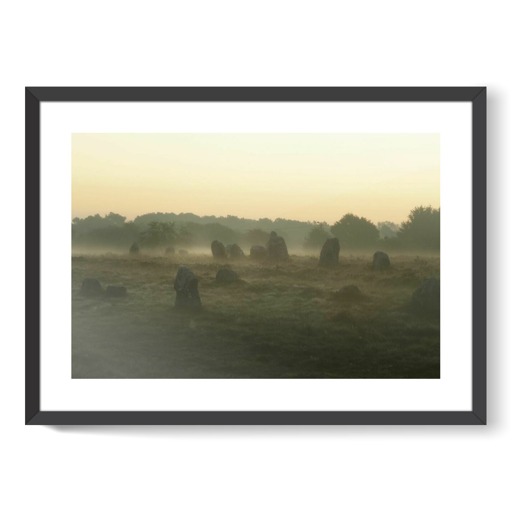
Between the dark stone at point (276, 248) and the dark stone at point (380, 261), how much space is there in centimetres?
31

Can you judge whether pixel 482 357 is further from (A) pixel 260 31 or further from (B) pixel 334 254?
(A) pixel 260 31

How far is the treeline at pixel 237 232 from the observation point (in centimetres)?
217

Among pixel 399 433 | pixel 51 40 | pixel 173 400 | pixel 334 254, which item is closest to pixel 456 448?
pixel 399 433

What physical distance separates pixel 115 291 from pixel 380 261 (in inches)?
36.3

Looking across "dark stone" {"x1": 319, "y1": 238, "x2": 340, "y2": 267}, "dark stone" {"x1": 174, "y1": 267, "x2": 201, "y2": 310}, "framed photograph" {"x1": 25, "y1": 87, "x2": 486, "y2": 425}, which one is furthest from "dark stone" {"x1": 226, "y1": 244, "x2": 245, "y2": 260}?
"dark stone" {"x1": 319, "y1": 238, "x2": 340, "y2": 267}

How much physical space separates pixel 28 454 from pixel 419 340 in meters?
1.42

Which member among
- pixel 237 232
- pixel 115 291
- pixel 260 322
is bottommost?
pixel 260 322

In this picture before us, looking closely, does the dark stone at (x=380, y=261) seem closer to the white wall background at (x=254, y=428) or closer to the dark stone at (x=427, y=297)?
the dark stone at (x=427, y=297)

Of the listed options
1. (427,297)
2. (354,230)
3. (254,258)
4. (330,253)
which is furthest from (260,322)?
(427,297)

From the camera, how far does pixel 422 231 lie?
218cm

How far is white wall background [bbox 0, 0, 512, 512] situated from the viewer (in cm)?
219

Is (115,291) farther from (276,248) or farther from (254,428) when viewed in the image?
(254,428)

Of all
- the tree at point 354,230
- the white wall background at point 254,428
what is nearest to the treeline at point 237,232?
the tree at point 354,230

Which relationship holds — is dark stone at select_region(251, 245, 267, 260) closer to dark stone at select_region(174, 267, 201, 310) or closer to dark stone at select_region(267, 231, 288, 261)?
dark stone at select_region(267, 231, 288, 261)
